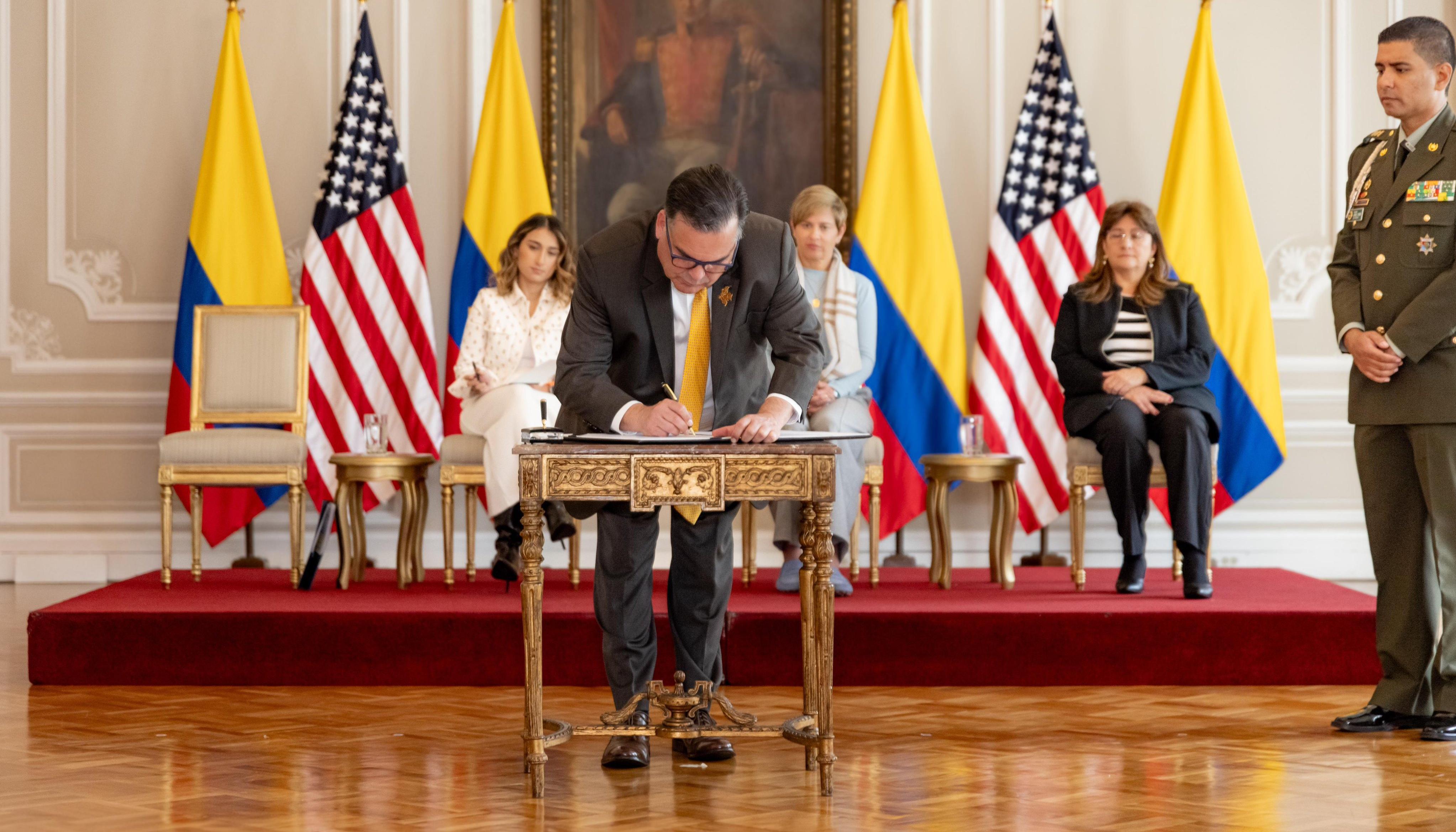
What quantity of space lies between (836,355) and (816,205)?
0.56 m

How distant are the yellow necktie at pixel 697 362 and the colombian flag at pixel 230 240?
11.8ft

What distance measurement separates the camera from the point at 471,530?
17.4ft

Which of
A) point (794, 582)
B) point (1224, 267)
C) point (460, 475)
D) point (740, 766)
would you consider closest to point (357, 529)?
point (460, 475)

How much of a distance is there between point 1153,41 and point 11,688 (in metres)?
5.36

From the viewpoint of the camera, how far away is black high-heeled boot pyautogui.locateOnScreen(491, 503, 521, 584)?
189 inches

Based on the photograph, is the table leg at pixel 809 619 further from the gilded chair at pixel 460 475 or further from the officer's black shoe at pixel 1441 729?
the gilded chair at pixel 460 475

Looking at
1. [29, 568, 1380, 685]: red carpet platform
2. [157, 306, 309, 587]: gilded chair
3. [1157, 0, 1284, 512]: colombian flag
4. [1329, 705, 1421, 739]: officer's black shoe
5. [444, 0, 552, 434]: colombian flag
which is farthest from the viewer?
[444, 0, 552, 434]: colombian flag

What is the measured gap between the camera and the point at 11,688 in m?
4.08

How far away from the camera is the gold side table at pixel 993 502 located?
5.06 meters

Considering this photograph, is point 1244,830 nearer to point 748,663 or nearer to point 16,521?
point 748,663

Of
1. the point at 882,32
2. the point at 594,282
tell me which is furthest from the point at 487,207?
the point at 594,282

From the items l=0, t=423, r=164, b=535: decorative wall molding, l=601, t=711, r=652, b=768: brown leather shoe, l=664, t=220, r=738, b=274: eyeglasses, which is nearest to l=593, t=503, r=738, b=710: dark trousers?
l=601, t=711, r=652, b=768: brown leather shoe

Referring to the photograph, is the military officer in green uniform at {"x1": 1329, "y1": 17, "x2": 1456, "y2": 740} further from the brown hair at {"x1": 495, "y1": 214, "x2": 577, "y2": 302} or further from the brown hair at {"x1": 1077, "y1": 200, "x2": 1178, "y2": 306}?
the brown hair at {"x1": 495, "y1": 214, "x2": 577, "y2": 302}

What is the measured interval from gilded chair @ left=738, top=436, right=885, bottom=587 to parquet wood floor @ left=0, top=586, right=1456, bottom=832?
101 cm
